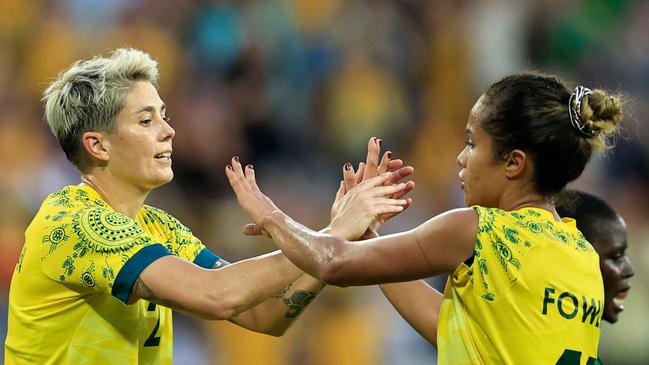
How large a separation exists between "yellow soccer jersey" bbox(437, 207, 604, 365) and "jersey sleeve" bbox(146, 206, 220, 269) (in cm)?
133

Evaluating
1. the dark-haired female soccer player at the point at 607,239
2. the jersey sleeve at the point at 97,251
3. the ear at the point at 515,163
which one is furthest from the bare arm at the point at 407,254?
the dark-haired female soccer player at the point at 607,239

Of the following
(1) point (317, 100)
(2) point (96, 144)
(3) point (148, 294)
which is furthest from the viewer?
(1) point (317, 100)

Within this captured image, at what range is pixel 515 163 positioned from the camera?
132 inches

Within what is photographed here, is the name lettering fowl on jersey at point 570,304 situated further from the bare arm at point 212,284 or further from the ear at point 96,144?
the ear at point 96,144

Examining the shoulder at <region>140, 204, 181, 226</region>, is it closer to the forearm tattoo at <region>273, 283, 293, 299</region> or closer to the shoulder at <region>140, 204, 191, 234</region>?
the shoulder at <region>140, 204, 191, 234</region>

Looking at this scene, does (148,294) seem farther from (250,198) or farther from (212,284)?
(250,198)

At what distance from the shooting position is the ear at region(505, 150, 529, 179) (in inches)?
131

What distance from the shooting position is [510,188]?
3395 mm

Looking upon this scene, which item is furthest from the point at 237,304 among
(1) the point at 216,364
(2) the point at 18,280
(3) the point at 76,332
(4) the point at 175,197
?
(4) the point at 175,197

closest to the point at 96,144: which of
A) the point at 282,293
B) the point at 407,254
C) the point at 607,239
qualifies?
the point at 282,293

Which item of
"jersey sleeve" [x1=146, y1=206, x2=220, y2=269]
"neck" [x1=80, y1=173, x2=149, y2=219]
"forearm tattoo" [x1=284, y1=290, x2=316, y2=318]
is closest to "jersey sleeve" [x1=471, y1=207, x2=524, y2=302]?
"forearm tattoo" [x1=284, y1=290, x2=316, y2=318]

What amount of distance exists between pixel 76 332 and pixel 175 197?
365 cm

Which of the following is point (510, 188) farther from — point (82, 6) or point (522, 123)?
point (82, 6)

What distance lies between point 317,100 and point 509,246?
4791 millimetres
